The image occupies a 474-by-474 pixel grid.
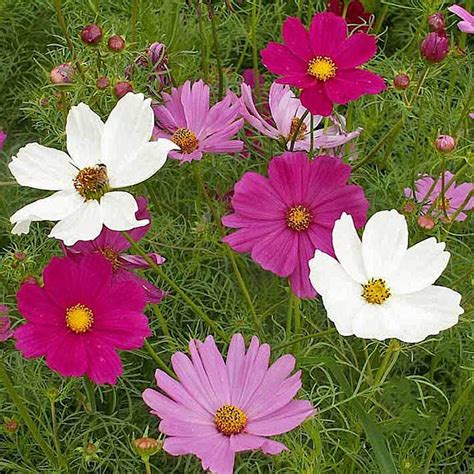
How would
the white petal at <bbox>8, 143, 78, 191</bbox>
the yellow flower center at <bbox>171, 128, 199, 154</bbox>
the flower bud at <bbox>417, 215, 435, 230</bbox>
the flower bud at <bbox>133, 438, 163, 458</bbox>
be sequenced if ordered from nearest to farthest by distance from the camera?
the flower bud at <bbox>133, 438, 163, 458</bbox> < the white petal at <bbox>8, 143, 78, 191</bbox> < the flower bud at <bbox>417, 215, 435, 230</bbox> < the yellow flower center at <bbox>171, 128, 199, 154</bbox>

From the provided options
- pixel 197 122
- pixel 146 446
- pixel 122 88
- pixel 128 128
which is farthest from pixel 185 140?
pixel 146 446

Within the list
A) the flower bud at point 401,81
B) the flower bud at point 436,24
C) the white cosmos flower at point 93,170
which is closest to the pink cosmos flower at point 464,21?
the flower bud at point 436,24

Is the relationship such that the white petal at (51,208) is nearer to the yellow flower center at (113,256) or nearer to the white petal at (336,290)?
the yellow flower center at (113,256)

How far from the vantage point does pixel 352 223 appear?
818 millimetres

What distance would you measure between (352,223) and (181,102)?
376mm

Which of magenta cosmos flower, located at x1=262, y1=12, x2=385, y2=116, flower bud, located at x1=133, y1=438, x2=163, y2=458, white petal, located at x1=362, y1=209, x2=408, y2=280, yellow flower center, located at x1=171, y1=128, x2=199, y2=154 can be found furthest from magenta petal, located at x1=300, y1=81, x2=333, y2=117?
flower bud, located at x1=133, y1=438, x2=163, y2=458

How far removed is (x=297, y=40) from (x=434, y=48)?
0.16 meters

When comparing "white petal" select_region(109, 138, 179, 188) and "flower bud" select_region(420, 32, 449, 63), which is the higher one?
"flower bud" select_region(420, 32, 449, 63)

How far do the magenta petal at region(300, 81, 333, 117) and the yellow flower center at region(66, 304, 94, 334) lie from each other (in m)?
0.29

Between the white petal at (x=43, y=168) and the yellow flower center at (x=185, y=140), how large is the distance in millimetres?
220

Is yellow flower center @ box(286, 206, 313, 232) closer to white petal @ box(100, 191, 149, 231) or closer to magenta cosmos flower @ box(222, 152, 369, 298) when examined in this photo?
magenta cosmos flower @ box(222, 152, 369, 298)

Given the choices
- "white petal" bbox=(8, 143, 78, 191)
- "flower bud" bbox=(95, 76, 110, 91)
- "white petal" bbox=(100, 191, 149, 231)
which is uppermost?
"white petal" bbox=(100, 191, 149, 231)

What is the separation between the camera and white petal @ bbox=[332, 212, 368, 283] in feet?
2.66

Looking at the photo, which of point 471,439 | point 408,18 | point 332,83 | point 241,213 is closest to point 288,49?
point 332,83
